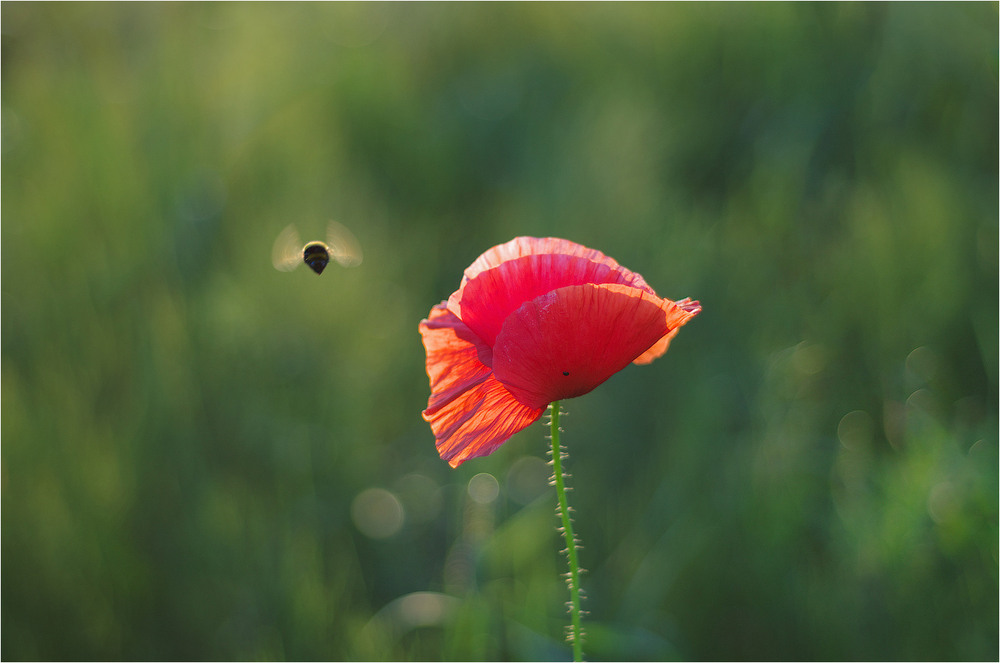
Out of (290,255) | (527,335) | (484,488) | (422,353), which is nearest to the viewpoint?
(527,335)

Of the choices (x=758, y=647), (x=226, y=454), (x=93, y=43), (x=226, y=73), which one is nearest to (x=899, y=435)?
(x=758, y=647)

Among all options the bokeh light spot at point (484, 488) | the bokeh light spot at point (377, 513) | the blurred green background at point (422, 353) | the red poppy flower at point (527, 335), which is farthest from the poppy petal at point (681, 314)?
the bokeh light spot at point (377, 513)

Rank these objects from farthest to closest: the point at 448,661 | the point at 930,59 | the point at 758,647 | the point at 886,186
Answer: the point at 930,59 < the point at 886,186 < the point at 758,647 < the point at 448,661

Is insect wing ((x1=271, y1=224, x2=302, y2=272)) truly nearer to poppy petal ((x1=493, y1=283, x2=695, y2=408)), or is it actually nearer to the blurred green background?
poppy petal ((x1=493, y1=283, x2=695, y2=408))

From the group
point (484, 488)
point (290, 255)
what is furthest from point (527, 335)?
point (484, 488)

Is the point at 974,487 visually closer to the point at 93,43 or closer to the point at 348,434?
the point at 348,434

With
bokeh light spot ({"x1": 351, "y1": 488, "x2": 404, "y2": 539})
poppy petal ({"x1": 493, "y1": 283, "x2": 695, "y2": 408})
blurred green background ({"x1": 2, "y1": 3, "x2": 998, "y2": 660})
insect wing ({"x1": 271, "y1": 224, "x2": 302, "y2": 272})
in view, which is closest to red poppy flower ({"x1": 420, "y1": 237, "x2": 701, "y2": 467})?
poppy petal ({"x1": 493, "y1": 283, "x2": 695, "y2": 408})

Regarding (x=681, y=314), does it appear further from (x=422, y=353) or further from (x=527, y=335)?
(x=422, y=353)
